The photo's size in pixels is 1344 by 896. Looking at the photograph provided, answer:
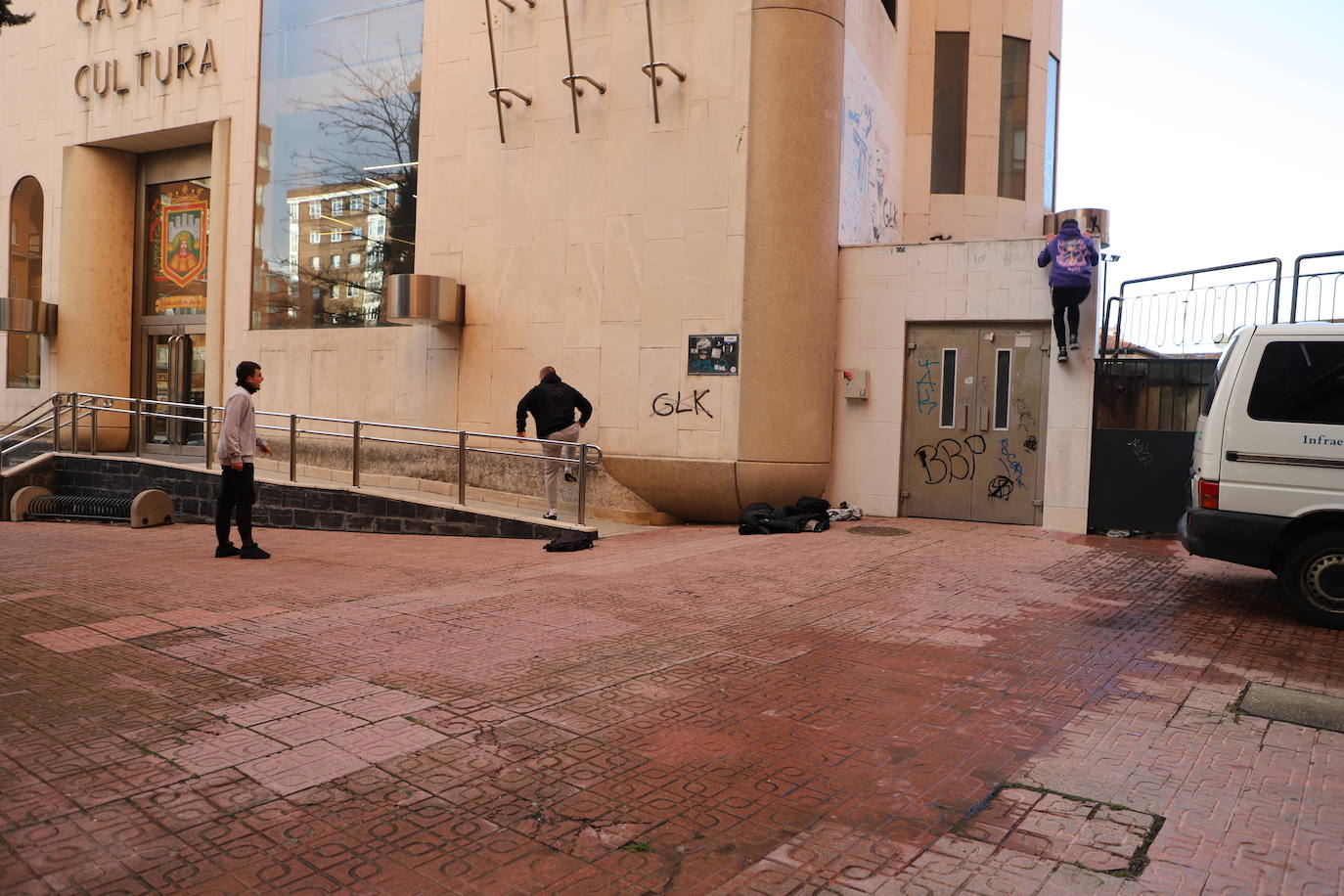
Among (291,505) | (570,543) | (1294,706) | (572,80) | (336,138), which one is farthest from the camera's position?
(336,138)

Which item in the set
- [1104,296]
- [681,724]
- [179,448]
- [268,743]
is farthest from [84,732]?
[179,448]

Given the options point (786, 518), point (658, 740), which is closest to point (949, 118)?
point (786, 518)

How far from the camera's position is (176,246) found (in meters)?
19.5

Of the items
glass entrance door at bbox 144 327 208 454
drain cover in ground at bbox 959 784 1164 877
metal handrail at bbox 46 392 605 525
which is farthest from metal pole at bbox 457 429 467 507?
drain cover in ground at bbox 959 784 1164 877

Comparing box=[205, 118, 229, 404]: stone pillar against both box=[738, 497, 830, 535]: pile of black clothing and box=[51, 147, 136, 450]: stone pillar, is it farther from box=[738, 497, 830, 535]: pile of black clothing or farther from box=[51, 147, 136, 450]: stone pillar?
box=[738, 497, 830, 535]: pile of black clothing

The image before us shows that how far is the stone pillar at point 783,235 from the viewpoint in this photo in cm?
1186

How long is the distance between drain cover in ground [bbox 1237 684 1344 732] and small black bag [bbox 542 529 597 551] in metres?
6.66

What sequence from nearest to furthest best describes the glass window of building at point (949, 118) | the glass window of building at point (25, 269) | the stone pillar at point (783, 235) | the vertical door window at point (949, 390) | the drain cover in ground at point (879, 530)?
the drain cover in ground at point (879, 530) → the stone pillar at point (783, 235) → the vertical door window at point (949, 390) → the glass window of building at point (949, 118) → the glass window of building at point (25, 269)

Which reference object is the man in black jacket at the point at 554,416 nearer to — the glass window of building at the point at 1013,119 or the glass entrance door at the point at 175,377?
the glass entrance door at the point at 175,377

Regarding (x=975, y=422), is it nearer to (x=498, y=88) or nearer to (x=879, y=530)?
(x=879, y=530)

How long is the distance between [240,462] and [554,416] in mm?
3655

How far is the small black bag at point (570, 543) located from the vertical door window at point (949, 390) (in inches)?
189

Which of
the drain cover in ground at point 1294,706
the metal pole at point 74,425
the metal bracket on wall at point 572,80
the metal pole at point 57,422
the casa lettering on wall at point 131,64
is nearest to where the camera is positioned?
the drain cover in ground at point 1294,706

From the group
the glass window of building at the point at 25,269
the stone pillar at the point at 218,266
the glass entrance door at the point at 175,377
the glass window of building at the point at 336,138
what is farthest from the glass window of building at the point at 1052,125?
the glass window of building at the point at 25,269
